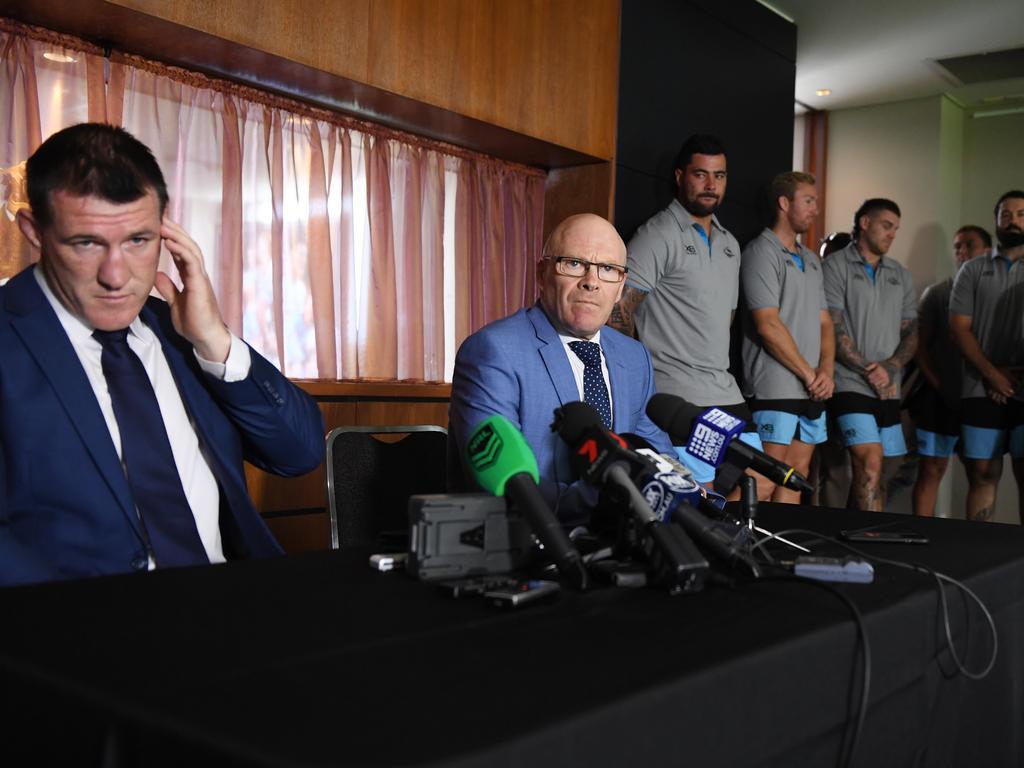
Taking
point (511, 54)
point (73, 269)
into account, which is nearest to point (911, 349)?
point (511, 54)

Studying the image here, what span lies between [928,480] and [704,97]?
2339mm

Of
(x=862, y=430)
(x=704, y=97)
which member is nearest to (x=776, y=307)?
(x=862, y=430)

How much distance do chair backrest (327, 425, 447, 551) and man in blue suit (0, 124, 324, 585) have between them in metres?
0.41

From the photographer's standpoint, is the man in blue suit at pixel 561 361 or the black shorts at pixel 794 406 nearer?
the man in blue suit at pixel 561 361

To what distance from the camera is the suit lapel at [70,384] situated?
1.45 metres

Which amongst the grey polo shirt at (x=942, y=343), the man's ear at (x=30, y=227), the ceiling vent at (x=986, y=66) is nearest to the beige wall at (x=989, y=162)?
the ceiling vent at (x=986, y=66)

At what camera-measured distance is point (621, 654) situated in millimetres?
861

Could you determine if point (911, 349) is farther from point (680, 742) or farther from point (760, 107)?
point (680, 742)

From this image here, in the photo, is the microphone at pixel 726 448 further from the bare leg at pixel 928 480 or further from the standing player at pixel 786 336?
the bare leg at pixel 928 480

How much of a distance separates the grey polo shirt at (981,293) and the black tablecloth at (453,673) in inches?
158

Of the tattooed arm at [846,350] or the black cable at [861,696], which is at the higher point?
the tattooed arm at [846,350]

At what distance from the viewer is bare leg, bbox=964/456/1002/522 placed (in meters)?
Answer: 4.89

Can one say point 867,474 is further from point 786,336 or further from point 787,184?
point 787,184

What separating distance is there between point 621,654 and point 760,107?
515cm
